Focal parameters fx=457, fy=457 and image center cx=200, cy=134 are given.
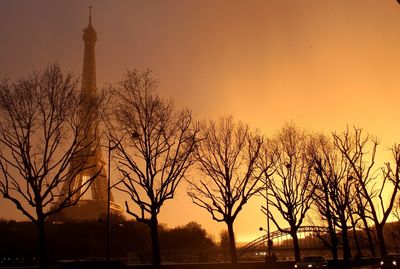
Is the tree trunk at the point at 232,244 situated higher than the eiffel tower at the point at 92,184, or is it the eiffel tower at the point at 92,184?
the eiffel tower at the point at 92,184

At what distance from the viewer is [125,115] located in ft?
107

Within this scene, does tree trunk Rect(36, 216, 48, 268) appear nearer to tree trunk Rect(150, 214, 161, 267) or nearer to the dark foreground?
the dark foreground

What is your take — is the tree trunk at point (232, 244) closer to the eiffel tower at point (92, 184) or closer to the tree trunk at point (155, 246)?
the tree trunk at point (155, 246)

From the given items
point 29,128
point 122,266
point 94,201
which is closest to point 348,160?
point 122,266

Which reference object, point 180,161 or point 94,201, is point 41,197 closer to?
point 180,161

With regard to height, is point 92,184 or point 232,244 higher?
point 92,184

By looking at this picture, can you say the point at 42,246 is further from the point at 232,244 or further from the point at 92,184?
the point at 92,184

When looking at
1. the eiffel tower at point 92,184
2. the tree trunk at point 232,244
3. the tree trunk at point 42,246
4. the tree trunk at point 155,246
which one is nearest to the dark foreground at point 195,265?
Answer: the tree trunk at point 155,246

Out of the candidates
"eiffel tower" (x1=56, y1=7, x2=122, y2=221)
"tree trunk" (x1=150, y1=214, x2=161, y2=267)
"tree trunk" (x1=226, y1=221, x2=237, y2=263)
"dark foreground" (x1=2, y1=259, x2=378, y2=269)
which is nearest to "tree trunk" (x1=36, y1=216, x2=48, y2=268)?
"dark foreground" (x1=2, y1=259, x2=378, y2=269)

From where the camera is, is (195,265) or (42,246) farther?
(195,265)

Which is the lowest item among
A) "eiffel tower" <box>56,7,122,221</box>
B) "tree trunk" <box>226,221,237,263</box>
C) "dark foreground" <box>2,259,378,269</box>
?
"dark foreground" <box>2,259,378,269</box>

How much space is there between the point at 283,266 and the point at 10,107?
3014cm

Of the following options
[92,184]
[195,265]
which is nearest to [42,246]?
[195,265]

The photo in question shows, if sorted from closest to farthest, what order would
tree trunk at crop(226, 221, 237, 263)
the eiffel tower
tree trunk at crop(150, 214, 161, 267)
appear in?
tree trunk at crop(150, 214, 161, 267)
tree trunk at crop(226, 221, 237, 263)
the eiffel tower
